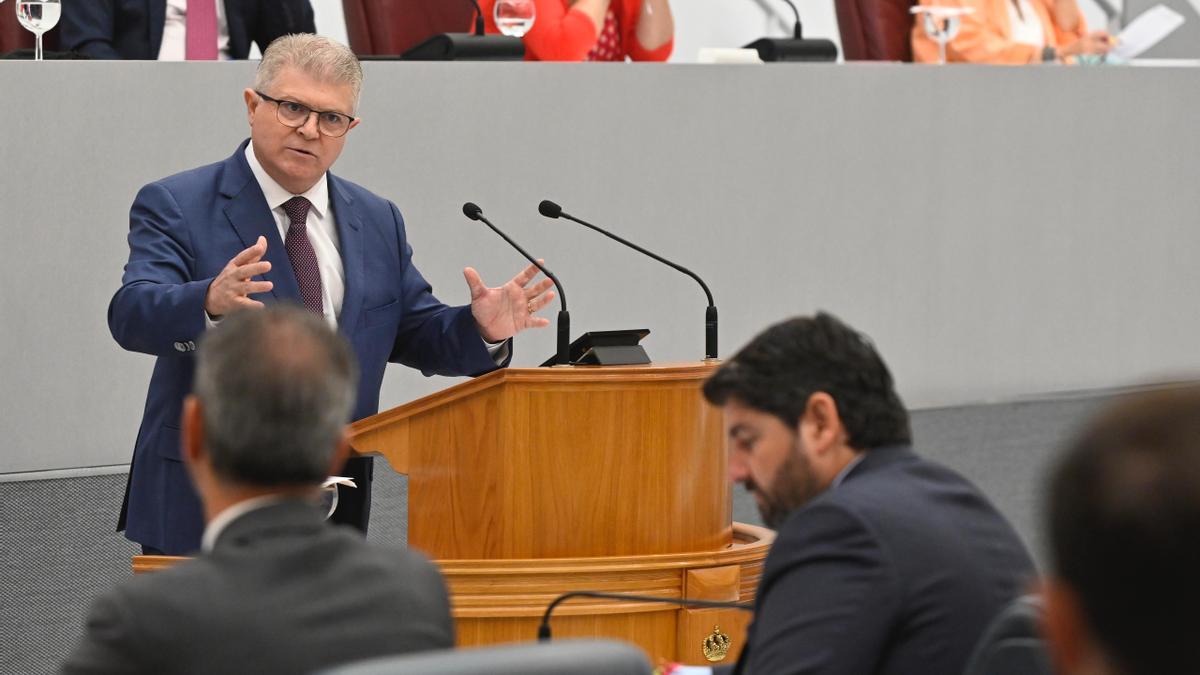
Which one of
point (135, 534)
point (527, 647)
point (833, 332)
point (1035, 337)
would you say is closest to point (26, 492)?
point (135, 534)

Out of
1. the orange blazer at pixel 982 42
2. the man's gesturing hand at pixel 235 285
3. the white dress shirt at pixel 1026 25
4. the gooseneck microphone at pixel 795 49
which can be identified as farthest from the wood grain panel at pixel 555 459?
the white dress shirt at pixel 1026 25

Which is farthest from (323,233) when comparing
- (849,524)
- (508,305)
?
(849,524)

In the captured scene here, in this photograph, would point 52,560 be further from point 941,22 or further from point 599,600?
point 941,22

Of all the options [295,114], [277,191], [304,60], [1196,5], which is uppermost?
[1196,5]

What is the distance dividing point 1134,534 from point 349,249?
2398 mm

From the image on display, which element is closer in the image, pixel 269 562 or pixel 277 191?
pixel 269 562

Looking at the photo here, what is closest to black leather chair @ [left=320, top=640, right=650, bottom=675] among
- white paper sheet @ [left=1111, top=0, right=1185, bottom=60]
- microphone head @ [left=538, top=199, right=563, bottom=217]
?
microphone head @ [left=538, top=199, right=563, bottom=217]

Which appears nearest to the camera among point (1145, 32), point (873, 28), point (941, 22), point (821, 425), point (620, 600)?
point (821, 425)

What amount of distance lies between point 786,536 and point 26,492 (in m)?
2.43

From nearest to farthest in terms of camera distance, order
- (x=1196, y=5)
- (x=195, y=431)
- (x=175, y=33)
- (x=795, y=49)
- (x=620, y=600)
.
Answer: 1. (x=195, y=431)
2. (x=620, y=600)
3. (x=175, y=33)
4. (x=795, y=49)
5. (x=1196, y=5)

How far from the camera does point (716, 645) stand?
9.13 ft

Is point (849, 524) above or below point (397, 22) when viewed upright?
below

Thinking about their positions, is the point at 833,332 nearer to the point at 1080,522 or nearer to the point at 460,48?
the point at 1080,522

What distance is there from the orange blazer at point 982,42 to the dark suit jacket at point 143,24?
2104 mm
